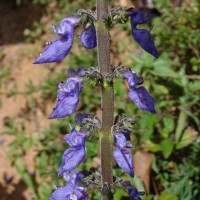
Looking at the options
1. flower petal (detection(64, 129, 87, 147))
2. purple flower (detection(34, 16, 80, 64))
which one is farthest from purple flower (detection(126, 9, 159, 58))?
flower petal (detection(64, 129, 87, 147))

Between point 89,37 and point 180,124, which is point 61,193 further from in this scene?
point 180,124

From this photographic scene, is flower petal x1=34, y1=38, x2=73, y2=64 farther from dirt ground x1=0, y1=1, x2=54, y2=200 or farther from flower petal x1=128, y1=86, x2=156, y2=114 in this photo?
dirt ground x1=0, y1=1, x2=54, y2=200

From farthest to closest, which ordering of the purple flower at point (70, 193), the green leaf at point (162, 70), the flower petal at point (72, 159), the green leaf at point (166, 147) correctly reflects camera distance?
1. the green leaf at point (162, 70)
2. the green leaf at point (166, 147)
3. the purple flower at point (70, 193)
4. the flower petal at point (72, 159)

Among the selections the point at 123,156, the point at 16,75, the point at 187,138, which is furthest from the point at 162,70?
the point at 16,75

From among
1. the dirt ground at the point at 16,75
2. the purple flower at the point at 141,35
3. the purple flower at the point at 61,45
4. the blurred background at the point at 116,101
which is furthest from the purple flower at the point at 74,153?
the dirt ground at the point at 16,75

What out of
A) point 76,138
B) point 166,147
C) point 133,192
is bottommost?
point 133,192

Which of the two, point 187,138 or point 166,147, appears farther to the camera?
point 187,138

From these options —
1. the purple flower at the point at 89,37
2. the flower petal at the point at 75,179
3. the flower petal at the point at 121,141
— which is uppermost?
the purple flower at the point at 89,37

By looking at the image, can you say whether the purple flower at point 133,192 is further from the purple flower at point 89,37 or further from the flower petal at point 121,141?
the purple flower at point 89,37
